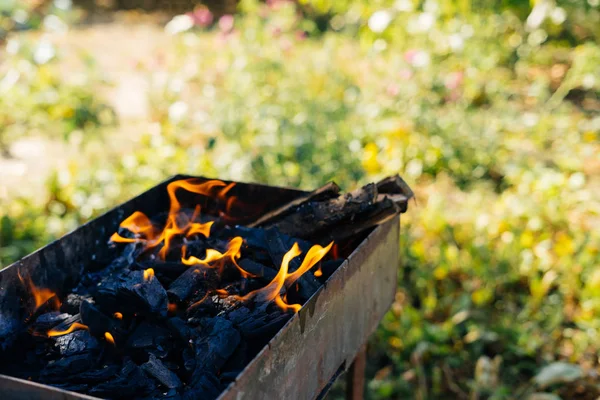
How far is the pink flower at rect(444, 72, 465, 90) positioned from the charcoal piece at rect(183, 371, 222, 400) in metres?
4.32

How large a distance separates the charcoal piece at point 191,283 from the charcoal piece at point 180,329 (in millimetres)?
101

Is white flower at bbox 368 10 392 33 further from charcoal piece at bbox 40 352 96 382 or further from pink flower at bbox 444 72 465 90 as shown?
charcoal piece at bbox 40 352 96 382

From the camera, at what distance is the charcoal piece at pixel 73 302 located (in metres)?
1.93

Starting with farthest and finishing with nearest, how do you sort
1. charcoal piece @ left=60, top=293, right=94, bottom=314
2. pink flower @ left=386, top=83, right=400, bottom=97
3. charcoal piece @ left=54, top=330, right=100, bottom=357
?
1. pink flower @ left=386, top=83, right=400, bottom=97
2. charcoal piece @ left=60, top=293, right=94, bottom=314
3. charcoal piece @ left=54, top=330, right=100, bottom=357

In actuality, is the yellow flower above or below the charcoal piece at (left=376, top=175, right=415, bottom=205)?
below

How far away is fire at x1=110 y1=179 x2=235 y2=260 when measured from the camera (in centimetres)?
221

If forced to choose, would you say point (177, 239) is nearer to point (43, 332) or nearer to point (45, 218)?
point (43, 332)

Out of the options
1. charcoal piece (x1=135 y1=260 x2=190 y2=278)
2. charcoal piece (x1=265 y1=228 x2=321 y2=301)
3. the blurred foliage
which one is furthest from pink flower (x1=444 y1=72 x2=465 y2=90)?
charcoal piece (x1=135 y1=260 x2=190 y2=278)

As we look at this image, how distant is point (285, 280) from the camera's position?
73.4 inches

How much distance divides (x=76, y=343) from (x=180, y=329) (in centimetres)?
27

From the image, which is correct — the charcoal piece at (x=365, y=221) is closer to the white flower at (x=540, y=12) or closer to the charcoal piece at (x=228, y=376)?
the charcoal piece at (x=228, y=376)

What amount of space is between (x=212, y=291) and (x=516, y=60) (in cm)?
539

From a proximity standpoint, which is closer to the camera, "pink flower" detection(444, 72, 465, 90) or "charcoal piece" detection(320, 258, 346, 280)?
"charcoal piece" detection(320, 258, 346, 280)

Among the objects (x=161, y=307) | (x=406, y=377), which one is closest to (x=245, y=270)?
(x=161, y=307)
